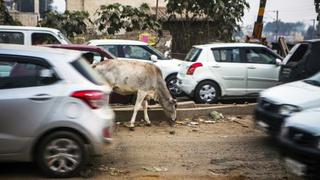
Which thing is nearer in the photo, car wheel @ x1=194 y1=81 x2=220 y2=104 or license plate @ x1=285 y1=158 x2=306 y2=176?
license plate @ x1=285 y1=158 x2=306 y2=176

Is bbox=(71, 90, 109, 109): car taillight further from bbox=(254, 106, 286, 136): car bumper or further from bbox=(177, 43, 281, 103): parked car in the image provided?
bbox=(177, 43, 281, 103): parked car

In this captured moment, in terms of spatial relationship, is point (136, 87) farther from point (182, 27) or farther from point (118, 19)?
point (182, 27)

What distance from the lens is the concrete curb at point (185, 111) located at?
12.3 meters

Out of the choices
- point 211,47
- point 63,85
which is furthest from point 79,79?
point 211,47

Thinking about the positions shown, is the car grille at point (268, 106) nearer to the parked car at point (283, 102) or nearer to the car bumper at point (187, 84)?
the parked car at point (283, 102)

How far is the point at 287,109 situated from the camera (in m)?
9.01

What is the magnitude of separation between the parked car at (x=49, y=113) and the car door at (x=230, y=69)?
24.9 feet

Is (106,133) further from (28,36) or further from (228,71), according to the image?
(28,36)

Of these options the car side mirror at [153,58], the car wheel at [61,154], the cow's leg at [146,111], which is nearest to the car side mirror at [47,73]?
the car wheel at [61,154]

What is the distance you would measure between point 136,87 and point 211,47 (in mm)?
3705

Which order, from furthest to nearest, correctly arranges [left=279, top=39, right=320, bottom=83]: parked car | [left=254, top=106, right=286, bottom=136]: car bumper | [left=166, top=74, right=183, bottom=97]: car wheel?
[left=166, top=74, right=183, bottom=97]: car wheel, [left=279, top=39, right=320, bottom=83]: parked car, [left=254, top=106, right=286, bottom=136]: car bumper

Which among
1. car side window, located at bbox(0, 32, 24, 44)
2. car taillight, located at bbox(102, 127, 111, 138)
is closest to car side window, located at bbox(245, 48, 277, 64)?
car side window, located at bbox(0, 32, 24, 44)

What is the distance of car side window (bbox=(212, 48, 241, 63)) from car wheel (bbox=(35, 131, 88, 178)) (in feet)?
26.3

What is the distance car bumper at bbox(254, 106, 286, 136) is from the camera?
360 inches
